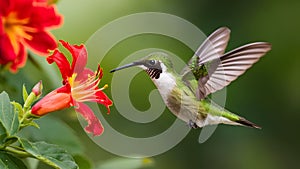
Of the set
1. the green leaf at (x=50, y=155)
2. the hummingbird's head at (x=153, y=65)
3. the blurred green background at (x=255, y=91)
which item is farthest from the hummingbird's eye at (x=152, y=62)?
the blurred green background at (x=255, y=91)

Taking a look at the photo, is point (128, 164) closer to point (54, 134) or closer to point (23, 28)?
point (54, 134)

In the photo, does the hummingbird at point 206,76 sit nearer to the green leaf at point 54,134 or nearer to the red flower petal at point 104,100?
the red flower petal at point 104,100

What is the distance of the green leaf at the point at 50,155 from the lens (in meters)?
1.51

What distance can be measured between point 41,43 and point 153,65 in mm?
406

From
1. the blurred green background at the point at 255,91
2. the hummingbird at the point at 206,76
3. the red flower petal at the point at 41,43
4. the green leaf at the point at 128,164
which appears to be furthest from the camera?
the blurred green background at the point at 255,91

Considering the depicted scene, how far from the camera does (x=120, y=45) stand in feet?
12.3

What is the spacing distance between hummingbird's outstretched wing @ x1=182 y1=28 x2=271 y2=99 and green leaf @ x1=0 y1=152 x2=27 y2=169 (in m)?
0.51

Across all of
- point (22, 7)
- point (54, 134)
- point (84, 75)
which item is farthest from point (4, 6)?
point (54, 134)

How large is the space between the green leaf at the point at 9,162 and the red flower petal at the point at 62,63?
0.23 metres

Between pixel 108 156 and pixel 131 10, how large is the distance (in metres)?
0.94

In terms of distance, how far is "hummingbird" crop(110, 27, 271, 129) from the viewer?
1704 mm

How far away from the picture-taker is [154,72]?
1.61 m

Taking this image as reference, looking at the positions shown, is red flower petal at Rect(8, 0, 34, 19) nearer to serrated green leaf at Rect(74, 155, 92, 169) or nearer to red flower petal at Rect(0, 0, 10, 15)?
red flower petal at Rect(0, 0, 10, 15)

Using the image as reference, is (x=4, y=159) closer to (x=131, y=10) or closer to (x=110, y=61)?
(x=110, y=61)
